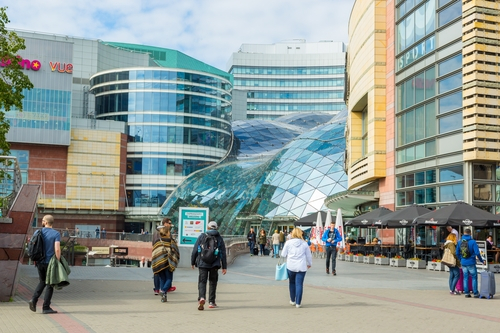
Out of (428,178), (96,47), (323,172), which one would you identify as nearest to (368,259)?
(428,178)

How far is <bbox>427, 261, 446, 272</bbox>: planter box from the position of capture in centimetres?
2727

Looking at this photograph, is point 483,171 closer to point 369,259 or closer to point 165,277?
point 369,259

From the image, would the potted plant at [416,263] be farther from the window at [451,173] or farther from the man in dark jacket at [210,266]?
the man in dark jacket at [210,266]

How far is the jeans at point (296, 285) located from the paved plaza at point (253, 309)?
0.86 feet

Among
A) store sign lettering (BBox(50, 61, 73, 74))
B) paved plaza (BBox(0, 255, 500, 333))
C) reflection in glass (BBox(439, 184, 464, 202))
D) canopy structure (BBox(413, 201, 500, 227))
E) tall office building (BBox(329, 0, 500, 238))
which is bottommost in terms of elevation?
paved plaza (BBox(0, 255, 500, 333))

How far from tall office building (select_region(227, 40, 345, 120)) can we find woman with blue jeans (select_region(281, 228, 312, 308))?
5861 inches


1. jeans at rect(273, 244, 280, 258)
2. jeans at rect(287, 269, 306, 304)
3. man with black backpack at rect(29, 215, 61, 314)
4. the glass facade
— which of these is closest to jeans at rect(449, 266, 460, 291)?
jeans at rect(287, 269, 306, 304)

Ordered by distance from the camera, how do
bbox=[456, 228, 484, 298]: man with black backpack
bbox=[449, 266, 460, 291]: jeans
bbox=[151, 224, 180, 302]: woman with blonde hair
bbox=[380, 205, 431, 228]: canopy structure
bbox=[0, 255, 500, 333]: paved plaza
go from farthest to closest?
bbox=[380, 205, 431, 228]: canopy structure, bbox=[449, 266, 460, 291]: jeans, bbox=[456, 228, 484, 298]: man with black backpack, bbox=[151, 224, 180, 302]: woman with blonde hair, bbox=[0, 255, 500, 333]: paved plaza

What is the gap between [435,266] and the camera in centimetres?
2752

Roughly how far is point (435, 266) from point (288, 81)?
141804 mm

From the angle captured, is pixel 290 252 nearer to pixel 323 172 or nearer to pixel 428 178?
pixel 428 178

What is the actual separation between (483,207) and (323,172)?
3234 cm

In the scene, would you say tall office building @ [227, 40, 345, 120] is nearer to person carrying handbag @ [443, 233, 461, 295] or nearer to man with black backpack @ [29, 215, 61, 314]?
person carrying handbag @ [443, 233, 461, 295]

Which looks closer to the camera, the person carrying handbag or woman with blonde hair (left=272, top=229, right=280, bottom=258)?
the person carrying handbag
